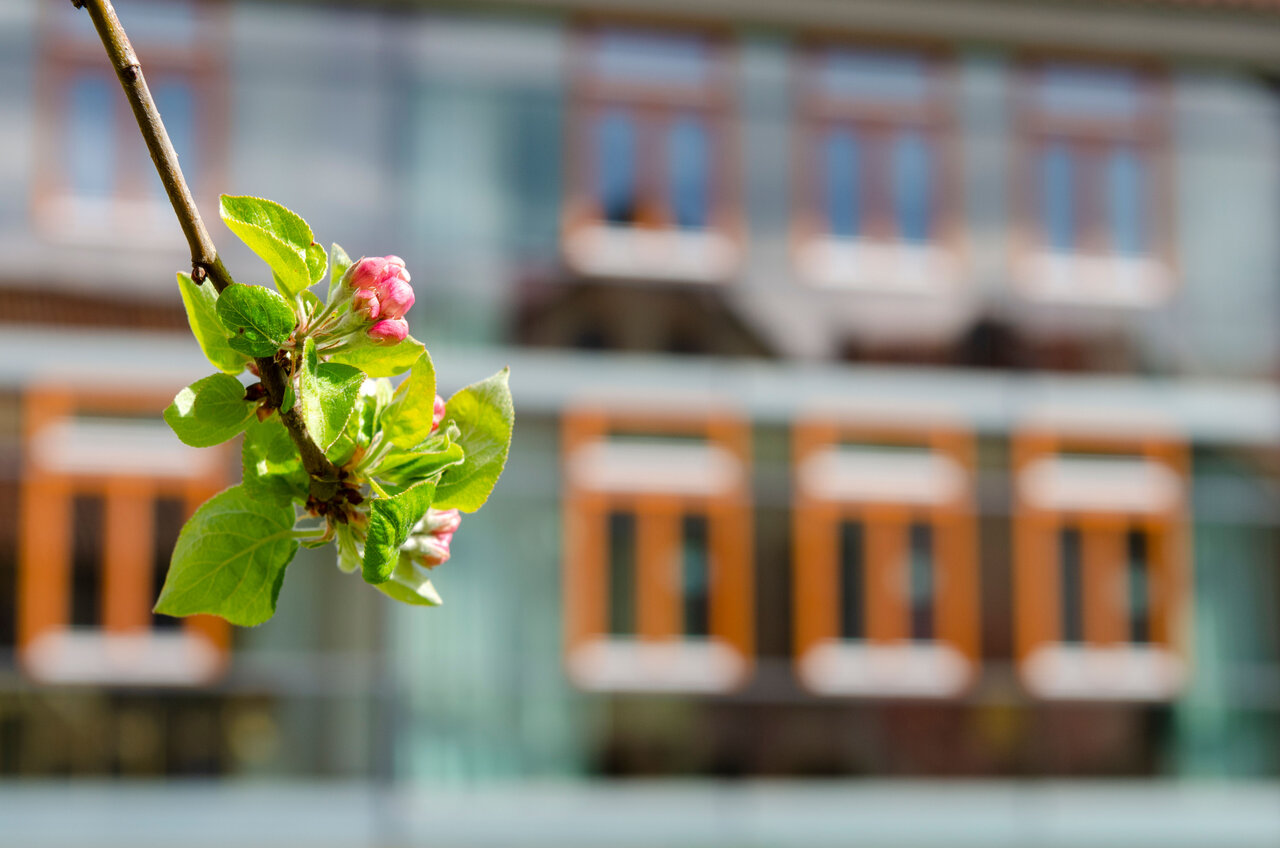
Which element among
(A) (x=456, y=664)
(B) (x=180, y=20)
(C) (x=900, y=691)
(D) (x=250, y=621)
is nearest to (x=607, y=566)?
(A) (x=456, y=664)

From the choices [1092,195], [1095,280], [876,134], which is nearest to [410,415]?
[876,134]

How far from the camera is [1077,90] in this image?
7613 millimetres

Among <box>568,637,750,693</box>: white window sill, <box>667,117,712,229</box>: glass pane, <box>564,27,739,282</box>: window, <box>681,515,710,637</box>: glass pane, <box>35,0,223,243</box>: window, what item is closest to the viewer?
<box>35,0,223,243</box>: window

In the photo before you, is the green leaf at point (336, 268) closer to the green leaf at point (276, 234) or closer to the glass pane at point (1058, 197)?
the green leaf at point (276, 234)

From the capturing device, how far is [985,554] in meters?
7.30

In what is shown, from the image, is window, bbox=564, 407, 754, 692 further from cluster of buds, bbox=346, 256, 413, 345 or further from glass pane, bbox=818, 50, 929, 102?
cluster of buds, bbox=346, 256, 413, 345

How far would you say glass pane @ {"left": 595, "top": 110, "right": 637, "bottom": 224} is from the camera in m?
7.24

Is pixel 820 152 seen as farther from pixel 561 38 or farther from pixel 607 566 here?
pixel 607 566

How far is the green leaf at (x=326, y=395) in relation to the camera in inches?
18.2

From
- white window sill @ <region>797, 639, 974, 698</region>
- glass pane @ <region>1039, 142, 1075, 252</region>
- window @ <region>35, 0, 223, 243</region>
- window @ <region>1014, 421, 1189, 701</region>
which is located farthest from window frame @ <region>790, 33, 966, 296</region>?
window @ <region>35, 0, 223, 243</region>

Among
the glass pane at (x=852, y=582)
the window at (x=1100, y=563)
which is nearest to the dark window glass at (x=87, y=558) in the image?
the glass pane at (x=852, y=582)

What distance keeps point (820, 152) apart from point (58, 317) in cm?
332

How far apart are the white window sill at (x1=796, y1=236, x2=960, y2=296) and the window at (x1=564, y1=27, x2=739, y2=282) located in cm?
40

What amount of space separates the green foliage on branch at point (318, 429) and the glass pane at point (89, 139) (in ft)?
22.2
